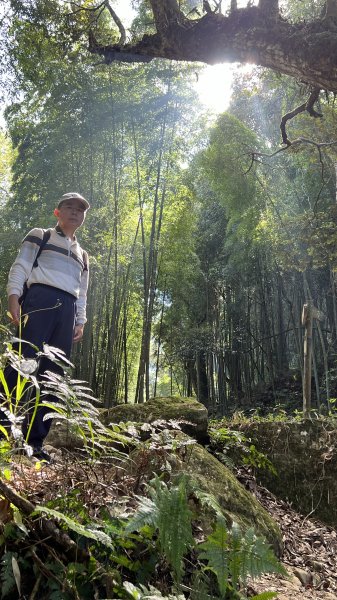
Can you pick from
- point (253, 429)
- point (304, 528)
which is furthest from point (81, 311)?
point (304, 528)

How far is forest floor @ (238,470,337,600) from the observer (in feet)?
4.79

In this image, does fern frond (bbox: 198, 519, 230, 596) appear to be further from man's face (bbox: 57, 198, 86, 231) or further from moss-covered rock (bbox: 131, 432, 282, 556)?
man's face (bbox: 57, 198, 86, 231)

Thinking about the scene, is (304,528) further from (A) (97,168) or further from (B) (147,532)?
(A) (97,168)

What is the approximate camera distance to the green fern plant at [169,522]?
3.05ft

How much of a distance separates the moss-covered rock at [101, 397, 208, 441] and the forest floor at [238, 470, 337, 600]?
1.12 ft

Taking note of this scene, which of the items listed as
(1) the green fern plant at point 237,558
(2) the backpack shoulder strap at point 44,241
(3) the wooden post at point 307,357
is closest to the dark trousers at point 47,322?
(2) the backpack shoulder strap at point 44,241

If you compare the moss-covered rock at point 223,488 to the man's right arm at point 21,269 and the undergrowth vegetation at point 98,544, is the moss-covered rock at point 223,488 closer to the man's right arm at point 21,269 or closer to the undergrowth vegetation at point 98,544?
the undergrowth vegetation at point 98,544

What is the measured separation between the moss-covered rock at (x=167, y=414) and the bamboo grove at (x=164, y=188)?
3185 mm

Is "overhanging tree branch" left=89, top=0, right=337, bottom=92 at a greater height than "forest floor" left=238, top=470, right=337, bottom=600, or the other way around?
"overhanging tree branch" left=89, top=0, right=337, bottom=92

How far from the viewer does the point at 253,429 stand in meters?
2.91

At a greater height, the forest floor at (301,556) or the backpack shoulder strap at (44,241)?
the backpack shoulder strap at (44,241)

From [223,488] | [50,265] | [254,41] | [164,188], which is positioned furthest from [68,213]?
[164,188]

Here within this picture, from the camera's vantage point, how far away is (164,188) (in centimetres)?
809

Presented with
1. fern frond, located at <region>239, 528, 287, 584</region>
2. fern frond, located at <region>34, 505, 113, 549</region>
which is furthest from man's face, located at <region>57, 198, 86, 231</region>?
fern frond, located at <region>239, 528, 287, 584</region>
